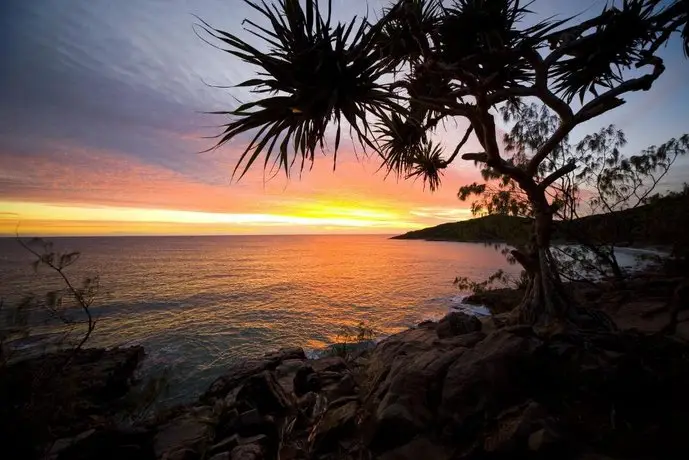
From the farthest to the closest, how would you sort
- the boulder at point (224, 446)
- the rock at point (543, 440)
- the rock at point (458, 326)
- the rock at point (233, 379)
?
the rock at point (233, 379)
the rock at point (458, 326)
the boulder at point (224, 446)
the rock at point (543, 440)

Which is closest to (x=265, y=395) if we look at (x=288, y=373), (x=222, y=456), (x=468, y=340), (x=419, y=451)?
(x=288, y=373)

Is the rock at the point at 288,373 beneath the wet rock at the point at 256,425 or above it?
beneath

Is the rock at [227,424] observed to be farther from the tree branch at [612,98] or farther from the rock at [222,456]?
the tree branch at [612,98]

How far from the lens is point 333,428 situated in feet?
14.7

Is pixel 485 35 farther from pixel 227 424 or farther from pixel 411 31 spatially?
pixel 227 424

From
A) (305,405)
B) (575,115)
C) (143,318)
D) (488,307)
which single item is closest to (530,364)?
(575,115)

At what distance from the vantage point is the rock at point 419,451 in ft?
11.1

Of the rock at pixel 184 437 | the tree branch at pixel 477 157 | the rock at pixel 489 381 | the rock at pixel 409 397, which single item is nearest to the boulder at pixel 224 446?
the rock at pixel 184 437

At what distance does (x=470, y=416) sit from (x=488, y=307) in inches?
670

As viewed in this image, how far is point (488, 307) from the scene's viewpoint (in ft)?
61.3

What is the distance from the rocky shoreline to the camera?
2.98 metres

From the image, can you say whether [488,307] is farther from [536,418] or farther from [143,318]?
[143,318]

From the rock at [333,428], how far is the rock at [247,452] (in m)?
0.81

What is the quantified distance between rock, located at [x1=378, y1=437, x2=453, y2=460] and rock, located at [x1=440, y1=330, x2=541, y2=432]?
0.32 m
